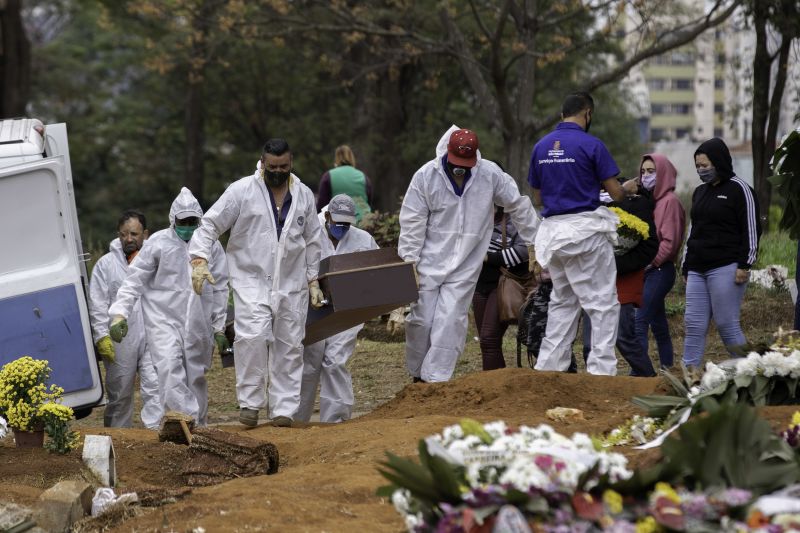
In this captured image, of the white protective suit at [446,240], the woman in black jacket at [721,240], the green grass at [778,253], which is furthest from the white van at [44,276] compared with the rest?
the green grass at [778,253]

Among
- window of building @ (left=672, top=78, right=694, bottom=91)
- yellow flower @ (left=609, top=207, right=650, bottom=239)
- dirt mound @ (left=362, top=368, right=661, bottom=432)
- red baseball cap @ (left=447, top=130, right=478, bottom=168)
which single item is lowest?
dirt mound @ (left=362, top=368, right=661, bottom=432)

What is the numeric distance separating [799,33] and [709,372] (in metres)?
10.2

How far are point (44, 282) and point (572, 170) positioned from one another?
12.2 feet

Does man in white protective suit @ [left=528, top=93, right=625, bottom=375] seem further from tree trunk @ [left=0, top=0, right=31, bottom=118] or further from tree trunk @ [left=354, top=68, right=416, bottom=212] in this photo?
tree trunk @ [left=354, top=68, right=416, bottom=212]

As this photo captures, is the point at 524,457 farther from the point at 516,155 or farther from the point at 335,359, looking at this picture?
the point at 516,155

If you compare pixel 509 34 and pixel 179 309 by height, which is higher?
pixel 509 34

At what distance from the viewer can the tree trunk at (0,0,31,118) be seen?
72.5ft

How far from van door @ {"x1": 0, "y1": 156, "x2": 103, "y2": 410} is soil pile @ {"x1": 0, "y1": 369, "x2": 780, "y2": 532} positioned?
0.59 m

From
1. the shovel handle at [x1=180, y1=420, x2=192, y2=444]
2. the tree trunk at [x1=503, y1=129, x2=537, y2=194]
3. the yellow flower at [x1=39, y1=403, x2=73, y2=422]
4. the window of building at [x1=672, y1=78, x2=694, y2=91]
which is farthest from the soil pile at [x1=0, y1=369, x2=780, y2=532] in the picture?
the window of building at [x1=672, y1=78, x2=694, y2=91]

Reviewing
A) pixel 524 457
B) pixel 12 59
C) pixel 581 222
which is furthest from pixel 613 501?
pixel 12 59

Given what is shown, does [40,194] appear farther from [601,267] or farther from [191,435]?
[601,267]

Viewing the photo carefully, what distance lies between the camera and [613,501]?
14.9 feet

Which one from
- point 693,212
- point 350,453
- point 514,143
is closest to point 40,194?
point 350,453

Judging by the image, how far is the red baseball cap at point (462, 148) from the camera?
982 cm
